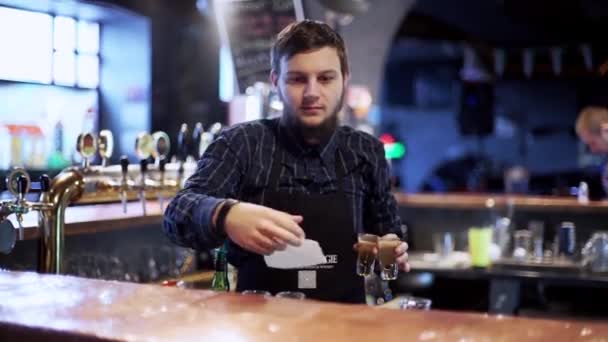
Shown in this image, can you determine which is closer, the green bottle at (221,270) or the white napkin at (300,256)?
the white napkin at (300,256)

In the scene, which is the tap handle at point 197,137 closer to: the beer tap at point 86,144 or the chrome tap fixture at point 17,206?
the beer tap at point 86,144

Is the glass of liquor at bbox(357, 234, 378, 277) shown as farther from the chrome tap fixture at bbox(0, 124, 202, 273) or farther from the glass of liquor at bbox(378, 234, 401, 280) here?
the chrome tap fixture at bbox(0, 124, 202, 273)

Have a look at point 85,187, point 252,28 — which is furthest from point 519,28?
point 85,187

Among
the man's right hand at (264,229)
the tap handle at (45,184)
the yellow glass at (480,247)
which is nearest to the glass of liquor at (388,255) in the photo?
the man's right hand at (264,229)

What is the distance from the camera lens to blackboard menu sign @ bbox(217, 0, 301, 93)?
16.6 feet

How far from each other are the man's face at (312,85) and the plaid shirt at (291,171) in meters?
0.15

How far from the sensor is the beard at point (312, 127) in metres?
2.25

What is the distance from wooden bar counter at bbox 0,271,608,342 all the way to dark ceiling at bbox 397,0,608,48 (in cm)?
804

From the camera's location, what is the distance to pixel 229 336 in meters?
1.19

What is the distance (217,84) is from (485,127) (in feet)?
18.8

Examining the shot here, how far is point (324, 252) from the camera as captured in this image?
7.64 ft

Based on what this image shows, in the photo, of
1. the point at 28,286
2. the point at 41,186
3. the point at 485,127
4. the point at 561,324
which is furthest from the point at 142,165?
the point at 485,127

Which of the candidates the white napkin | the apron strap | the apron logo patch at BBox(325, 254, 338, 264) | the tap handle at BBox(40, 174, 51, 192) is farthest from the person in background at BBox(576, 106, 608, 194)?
the tap handle at BBox(40, 174, 51, 192)

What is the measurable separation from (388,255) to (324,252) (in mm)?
248
